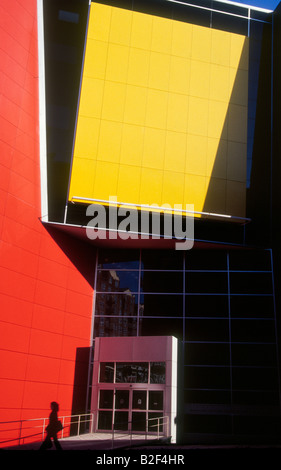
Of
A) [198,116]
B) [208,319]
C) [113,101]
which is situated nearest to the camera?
[113,101]

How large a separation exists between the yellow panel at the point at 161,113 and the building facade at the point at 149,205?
6 centimetres

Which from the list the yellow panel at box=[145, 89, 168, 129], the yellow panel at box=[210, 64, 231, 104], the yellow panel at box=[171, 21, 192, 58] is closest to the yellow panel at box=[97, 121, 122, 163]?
the yellow panel at box=[145, 89, 168, 129]

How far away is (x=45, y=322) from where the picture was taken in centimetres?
1869

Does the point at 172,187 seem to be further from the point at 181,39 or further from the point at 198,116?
the point at 181,39

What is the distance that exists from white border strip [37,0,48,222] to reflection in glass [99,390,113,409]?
315 inches

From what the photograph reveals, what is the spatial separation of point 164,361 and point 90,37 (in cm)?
1478

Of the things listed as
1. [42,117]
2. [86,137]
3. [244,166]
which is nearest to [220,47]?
[244,166]

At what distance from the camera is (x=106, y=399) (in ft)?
64.4

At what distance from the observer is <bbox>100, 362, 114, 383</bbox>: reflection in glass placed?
19.8 m

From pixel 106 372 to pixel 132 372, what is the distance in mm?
1203

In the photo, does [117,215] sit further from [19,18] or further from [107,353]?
[19,18]

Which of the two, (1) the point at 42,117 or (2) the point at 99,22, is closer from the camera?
(1) the point at 42,117

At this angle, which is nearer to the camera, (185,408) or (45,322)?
(45,322)

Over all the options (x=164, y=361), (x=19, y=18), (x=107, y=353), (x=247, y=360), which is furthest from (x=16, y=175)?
(x=247, y=360)
